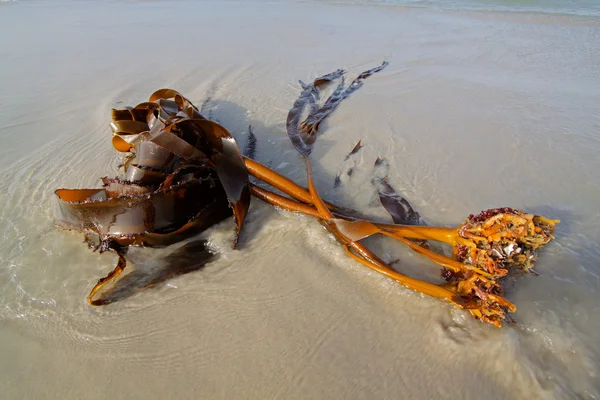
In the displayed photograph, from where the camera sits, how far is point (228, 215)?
7.45ft

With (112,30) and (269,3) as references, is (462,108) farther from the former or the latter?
(269,3)

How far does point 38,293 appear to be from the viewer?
6.15 feet

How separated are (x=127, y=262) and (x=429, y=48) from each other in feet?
15.3

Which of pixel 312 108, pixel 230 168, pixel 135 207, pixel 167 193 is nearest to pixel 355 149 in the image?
pixel 312 108

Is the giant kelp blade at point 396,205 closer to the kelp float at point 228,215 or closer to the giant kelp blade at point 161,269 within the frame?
the kelp float at point 228,215

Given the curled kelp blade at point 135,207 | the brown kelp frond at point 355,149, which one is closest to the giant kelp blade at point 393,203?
the brown kelp frond at point 355,149

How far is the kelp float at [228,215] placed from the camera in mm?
1596

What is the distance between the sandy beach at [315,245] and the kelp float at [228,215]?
9 cm

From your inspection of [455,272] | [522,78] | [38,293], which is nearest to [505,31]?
[522,78]

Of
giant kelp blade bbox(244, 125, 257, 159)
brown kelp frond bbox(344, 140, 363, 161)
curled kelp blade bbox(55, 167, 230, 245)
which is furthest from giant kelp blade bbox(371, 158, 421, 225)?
curled kelp blade bbox(55, 167, 230, 245)

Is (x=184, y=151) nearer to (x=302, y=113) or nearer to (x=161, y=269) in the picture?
(x=161, y=269)

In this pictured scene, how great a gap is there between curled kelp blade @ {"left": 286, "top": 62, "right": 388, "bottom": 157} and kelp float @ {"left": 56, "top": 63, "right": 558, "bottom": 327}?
65cm

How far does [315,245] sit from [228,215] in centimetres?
56

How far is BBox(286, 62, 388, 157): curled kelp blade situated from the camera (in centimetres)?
304
